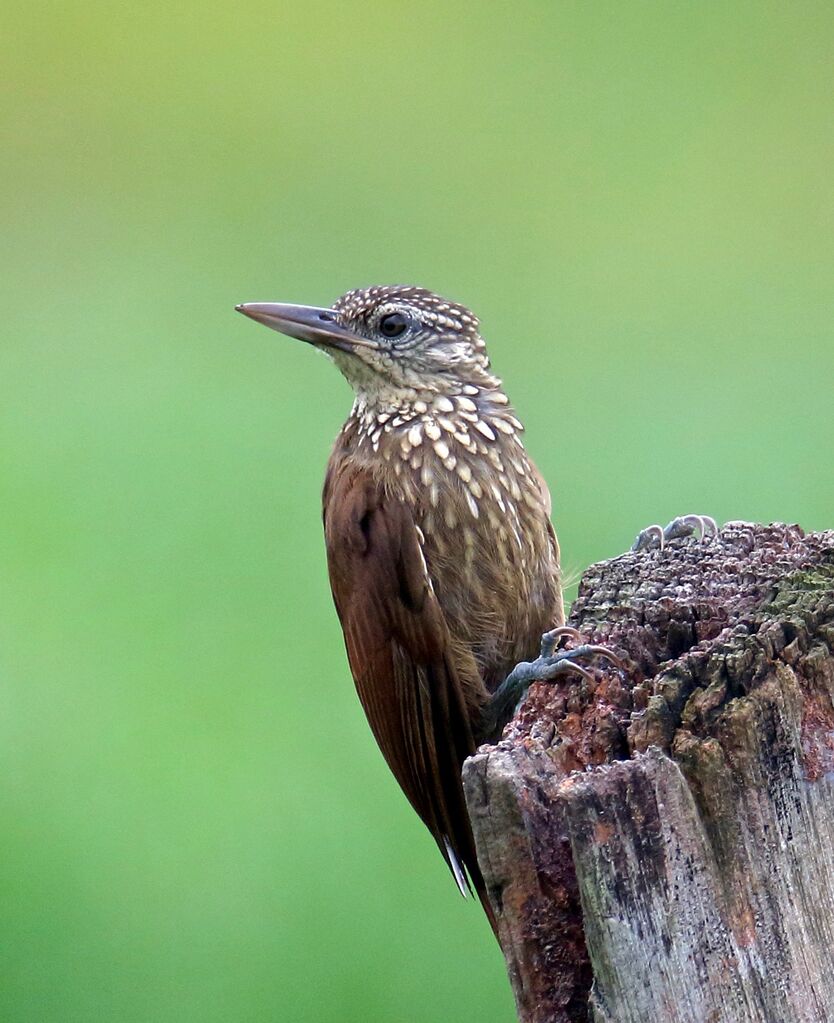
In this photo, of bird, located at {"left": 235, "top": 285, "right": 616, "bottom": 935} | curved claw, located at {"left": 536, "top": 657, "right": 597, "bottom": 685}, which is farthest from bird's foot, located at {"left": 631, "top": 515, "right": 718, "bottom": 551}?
curved claw, located at {"left": 536, "top": 657, "right": 597, "bottom": 685}

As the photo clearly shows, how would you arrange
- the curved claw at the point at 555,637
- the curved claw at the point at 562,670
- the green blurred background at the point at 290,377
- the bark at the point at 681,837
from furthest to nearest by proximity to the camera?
the green blurred background at the point at 290,377 → the curved claw at the point at 555,637 → the curved claw at the point at 562,670 → the bark at the point at 681,837

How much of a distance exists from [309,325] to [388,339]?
0.65ft

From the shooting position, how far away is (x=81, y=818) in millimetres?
4492

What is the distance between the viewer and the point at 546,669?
2.38 meters

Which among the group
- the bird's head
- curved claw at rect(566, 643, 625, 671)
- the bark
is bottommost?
the bark

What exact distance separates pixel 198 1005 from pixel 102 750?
869 millimetres

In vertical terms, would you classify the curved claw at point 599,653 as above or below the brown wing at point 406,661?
below

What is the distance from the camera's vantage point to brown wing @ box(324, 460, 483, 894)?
3125 millimetres

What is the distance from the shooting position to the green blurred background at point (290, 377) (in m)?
4.34

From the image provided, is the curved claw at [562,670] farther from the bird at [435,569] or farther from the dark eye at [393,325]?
the dark eye at [393,325]

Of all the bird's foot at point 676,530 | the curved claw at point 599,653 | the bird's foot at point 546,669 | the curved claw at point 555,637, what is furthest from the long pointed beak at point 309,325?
the curved claw at point 599,653

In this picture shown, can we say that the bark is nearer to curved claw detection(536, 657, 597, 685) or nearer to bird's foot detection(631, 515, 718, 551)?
curved claw detection(536, 657, 597, 685)

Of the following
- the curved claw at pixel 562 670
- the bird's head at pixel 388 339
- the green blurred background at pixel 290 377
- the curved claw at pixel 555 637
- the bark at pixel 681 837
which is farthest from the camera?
the green blurred background at pixel 290 377

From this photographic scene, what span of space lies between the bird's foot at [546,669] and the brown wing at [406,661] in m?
0.08
